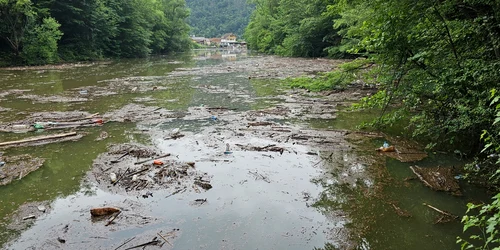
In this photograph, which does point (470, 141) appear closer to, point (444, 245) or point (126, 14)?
point (444, 245)

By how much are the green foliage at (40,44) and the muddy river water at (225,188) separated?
2268cm

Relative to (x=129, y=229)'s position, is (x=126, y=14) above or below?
above

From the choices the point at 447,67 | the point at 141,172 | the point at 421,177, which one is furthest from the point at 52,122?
the point at 447,67

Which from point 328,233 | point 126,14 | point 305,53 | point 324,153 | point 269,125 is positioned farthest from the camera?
point 126,14

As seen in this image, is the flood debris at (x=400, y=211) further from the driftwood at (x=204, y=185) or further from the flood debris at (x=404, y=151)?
the driftwood at (x=204, y=185)

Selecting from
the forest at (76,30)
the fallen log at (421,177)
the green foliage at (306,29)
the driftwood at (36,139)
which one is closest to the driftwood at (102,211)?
the driftwood at (36,139)

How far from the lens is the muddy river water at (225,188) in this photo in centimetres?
421

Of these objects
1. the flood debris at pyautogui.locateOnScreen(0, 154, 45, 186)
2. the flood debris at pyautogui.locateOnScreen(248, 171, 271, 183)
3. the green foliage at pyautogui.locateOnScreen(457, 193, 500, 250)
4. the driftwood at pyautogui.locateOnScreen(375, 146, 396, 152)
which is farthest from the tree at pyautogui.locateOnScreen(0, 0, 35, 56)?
the green foliage at pyautogui.locateOnScreen(457, 193, 500, 250)

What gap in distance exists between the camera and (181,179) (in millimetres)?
5867

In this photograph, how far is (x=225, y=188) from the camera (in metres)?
5.59

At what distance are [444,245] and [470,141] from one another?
3.61m

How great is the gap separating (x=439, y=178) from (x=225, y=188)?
3783 millimetres

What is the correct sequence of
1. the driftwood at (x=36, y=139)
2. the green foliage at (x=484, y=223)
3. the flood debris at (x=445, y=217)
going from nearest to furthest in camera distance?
1. the green foliage at (x=484, y=223)
2. the flood debris at (x=445, y=217)
3. the driftwood at (x=36, y=139)

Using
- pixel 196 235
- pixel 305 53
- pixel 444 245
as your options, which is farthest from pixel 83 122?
pixel 305 53
